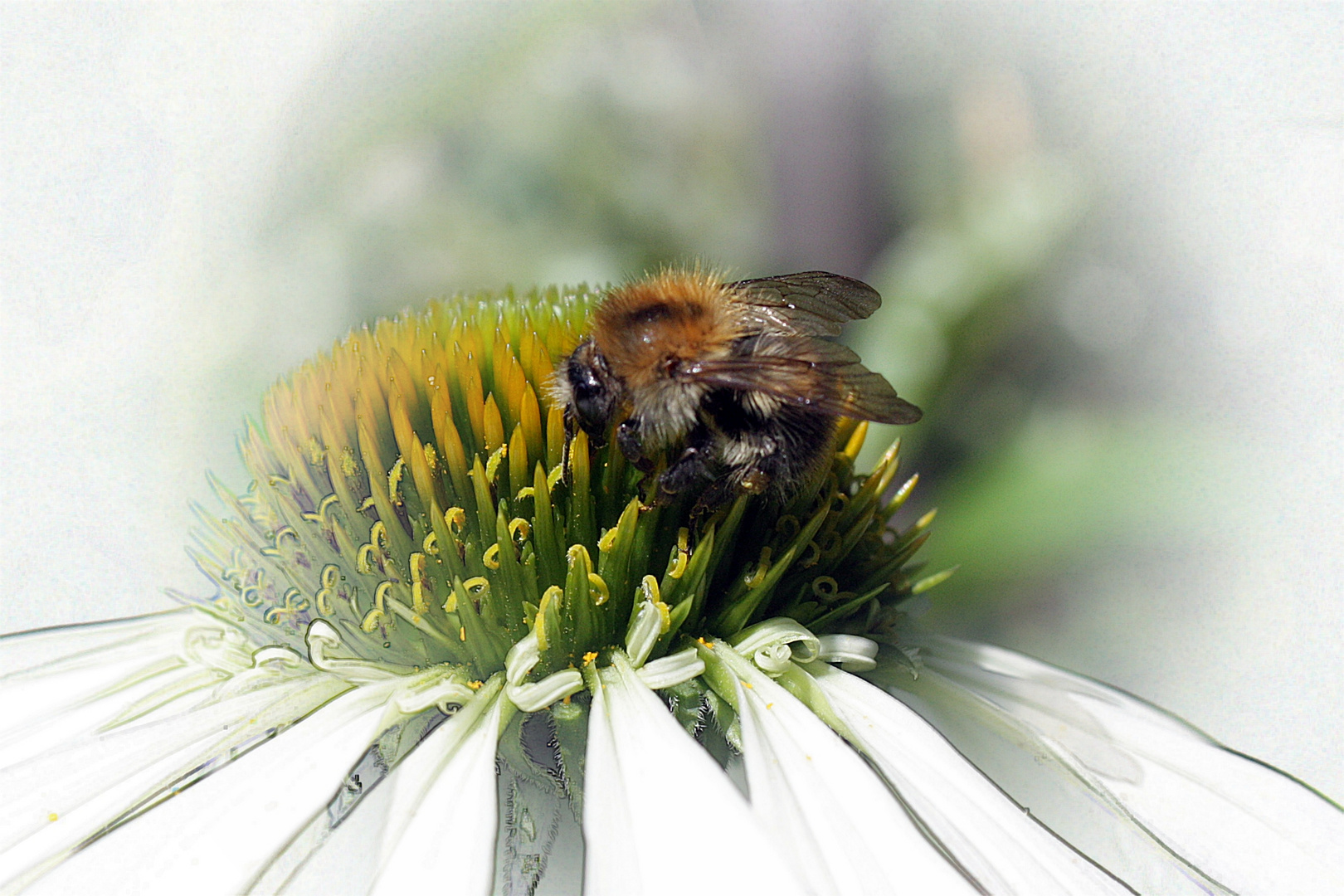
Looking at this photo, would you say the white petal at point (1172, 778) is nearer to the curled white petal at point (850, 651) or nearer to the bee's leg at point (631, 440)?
the curled white petal at point (850, 651)

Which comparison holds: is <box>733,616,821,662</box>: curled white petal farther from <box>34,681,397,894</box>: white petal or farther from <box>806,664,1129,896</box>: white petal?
<box>34,681,397,894</box>: white petal

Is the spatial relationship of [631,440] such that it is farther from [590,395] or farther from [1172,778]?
[1172,778]

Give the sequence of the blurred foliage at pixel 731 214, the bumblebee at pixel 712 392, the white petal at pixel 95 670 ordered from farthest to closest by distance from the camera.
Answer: the blurred foliage at pixel 731 214 → the white petal at pixel 95 670 → the bumblebee at pixel 712 392

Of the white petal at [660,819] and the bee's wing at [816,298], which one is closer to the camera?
the white petal at [660,819]

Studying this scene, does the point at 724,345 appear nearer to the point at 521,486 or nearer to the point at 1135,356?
the point at 521,486

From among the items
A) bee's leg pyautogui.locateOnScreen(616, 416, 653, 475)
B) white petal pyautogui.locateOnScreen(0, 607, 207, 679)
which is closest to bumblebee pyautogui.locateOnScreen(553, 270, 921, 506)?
bee's leg pyautogui.locateOnScreen(616, 416, 653, 475)

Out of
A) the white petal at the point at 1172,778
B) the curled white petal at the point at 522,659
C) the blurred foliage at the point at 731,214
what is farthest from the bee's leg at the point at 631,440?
the blurred foliage at the point at 731,214
